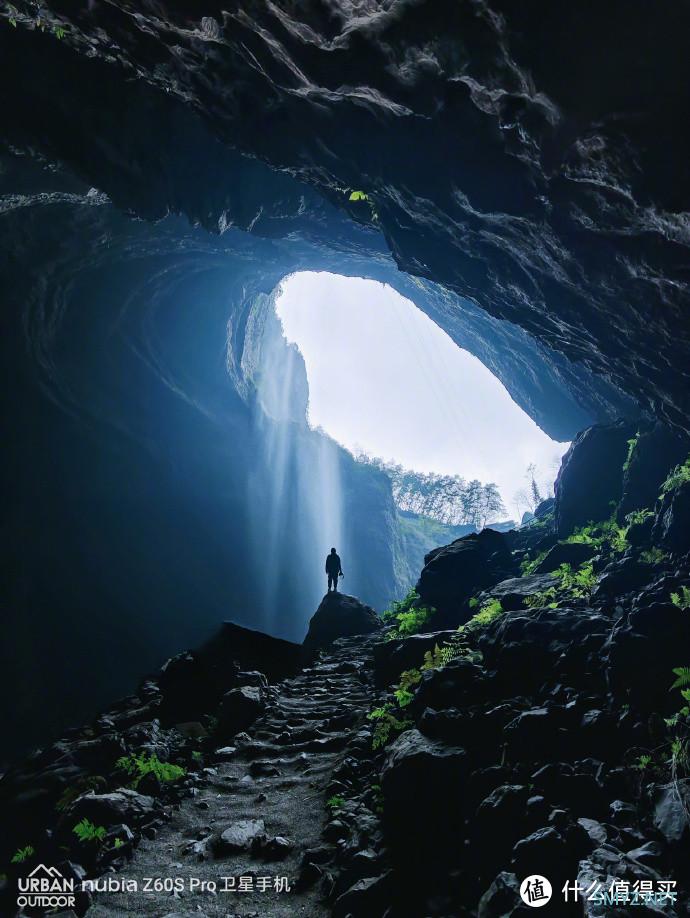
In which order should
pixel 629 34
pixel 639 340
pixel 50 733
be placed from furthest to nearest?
pixel 50 733, pixel 639 340, pixel 629 34

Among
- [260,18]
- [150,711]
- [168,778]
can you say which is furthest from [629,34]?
[150,711]

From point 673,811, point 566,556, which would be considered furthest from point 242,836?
point 566,556

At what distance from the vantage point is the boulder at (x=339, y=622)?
1920 centimetres

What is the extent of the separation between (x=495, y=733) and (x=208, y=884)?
354 cm

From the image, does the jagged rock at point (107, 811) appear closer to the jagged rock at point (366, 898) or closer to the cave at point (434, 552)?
the cave at point (434, 552)

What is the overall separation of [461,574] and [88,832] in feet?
46.5

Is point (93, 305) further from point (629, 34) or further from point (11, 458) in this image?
point (629, 34)

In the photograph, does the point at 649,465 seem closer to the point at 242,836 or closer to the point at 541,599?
the point at 541,599

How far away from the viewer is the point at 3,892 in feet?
15.7

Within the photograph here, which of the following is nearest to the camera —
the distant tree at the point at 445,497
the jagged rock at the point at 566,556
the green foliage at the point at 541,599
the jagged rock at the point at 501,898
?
the jagged rock at the point at 501,898

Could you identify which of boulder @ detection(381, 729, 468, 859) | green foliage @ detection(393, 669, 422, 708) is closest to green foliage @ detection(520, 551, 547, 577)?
green foliage @ detection(393, 669, 422, 708)

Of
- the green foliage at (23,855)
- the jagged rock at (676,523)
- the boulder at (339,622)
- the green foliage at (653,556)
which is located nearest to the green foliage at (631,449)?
the jagged rock at (676,523)

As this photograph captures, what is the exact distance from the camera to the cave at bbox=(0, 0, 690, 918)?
4324 mm

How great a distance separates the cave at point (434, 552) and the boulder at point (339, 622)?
15 centimetres
